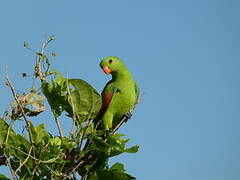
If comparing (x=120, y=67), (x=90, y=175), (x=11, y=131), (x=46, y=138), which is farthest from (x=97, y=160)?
(x=120, y=67)

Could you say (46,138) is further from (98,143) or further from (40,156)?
(98,143)

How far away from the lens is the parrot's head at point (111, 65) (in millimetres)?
3344

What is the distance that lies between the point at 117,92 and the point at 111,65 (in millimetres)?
221

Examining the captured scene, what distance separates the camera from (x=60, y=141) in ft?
7.25

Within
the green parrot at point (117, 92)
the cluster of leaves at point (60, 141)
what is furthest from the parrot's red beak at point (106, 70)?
the cluster of leaves at point (60, 141)

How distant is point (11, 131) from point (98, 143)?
0.46 m

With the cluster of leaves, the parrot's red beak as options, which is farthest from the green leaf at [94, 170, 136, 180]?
the parrot's red beak

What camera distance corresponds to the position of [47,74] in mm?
2375

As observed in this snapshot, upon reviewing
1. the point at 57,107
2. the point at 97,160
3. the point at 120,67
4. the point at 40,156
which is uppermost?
the point at 120,67

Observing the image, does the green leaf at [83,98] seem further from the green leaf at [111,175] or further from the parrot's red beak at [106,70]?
the parrot's red beak at [106,70]

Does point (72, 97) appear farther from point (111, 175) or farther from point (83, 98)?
point (111, 175)

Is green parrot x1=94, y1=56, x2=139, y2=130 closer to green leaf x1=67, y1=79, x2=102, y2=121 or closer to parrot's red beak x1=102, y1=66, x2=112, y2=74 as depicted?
parrot's red beak x1=102, y1=66, x2=112, y2=74

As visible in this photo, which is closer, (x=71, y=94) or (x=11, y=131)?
(x=11, y=131)

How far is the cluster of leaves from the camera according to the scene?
84.7 inches
